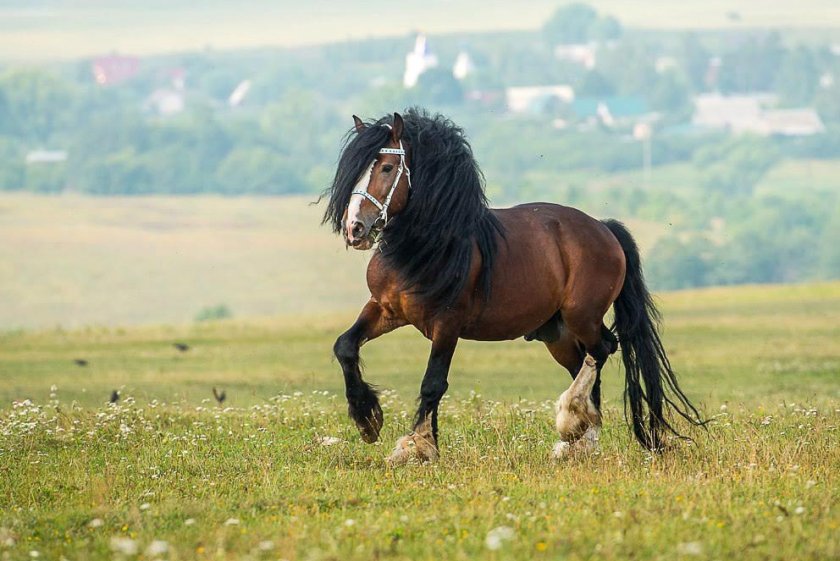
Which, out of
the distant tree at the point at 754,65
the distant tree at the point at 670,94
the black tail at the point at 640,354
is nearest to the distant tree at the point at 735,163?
the distant tree at the point at 670,94

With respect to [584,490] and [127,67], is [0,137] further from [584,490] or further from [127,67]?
[584,490]

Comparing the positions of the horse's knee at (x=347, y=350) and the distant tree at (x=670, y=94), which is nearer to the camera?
the horse's knee at (x=347, y=350)

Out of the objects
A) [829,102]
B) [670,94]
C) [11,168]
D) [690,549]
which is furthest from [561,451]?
[670,94]

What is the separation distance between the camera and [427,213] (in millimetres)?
10070

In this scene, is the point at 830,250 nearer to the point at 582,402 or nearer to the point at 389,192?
the point at 582,402

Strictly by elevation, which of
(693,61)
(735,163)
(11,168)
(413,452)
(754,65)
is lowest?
(11,168)

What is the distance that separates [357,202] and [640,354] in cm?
321

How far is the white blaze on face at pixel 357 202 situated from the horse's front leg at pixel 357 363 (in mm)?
898

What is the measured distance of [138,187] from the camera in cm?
13788

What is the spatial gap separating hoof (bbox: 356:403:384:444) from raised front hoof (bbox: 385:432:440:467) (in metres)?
0.41

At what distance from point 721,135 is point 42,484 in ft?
503

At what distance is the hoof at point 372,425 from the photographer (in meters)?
10.5

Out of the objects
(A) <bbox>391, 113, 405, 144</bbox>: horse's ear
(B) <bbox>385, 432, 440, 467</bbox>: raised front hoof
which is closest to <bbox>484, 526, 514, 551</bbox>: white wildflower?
(B) <bbox>385, 432, 440, 467</bbox>: raised front hoof

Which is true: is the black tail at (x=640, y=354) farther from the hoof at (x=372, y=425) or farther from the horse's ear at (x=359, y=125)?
the horse's ear at (x=359, y=125)
